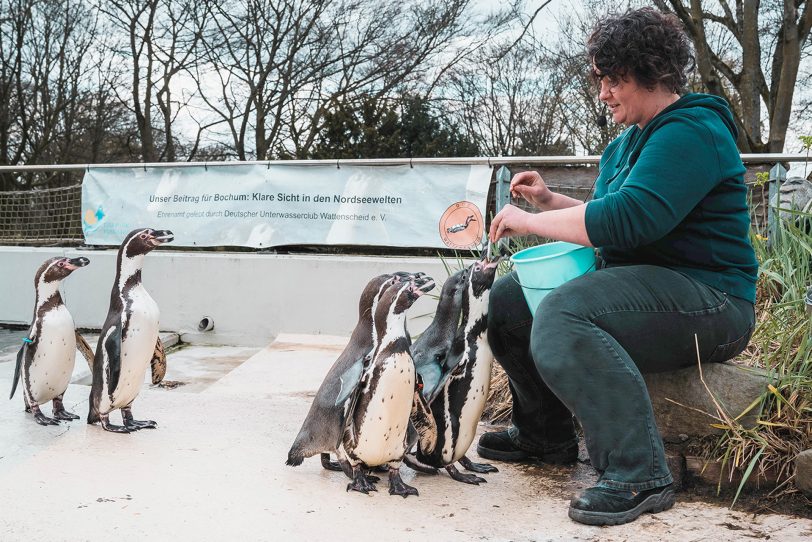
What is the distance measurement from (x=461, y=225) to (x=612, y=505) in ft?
12.3

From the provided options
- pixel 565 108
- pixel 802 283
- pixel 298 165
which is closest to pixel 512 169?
pixel 298 165

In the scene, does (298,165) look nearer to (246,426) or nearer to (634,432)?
(246,426)

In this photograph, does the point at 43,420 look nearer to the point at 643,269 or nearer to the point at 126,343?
the point at 126,343

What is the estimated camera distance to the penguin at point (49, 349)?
3.14 meters

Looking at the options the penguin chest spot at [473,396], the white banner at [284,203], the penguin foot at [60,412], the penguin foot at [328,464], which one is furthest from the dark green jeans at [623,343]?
the white banner at [284,203]

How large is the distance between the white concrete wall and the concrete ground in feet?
9.10

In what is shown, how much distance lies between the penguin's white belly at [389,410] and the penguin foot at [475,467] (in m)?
0.36

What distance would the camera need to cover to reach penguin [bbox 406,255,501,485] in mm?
2424

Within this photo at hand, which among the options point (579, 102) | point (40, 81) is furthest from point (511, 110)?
point (40, 81)

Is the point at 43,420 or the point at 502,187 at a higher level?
the point at 502,187

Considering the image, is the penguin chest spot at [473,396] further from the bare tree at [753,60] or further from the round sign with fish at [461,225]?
the bare tree at [753,60]

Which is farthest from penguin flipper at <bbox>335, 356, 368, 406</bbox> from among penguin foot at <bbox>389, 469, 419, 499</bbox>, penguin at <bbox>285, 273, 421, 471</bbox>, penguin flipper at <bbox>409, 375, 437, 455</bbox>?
penguin foot at <bbox>389, 469, 419, 499</bbox>

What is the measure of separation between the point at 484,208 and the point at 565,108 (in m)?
8.32

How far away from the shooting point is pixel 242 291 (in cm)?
623
